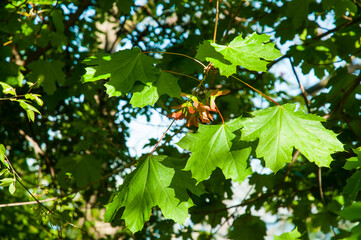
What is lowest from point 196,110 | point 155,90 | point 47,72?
point 196,110

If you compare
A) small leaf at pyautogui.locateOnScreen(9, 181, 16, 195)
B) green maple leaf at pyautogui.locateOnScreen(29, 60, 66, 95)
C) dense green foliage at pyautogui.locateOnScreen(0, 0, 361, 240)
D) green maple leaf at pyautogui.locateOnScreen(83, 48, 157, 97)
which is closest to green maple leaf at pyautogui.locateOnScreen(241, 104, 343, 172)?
dense green foliage at pyautogui.locateOnScreen(0, 0, 361, 240)

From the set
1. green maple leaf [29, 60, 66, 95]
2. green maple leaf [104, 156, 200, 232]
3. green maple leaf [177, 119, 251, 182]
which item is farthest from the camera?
green maple leaf [29, 60, 66, 95]

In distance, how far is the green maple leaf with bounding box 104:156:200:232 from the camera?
6.22 ft

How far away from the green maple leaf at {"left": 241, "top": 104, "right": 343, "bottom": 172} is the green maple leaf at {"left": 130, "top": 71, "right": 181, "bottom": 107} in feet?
1.40

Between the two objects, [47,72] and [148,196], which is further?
[47,72]

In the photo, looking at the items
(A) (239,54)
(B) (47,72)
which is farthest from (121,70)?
(B) (47,72)

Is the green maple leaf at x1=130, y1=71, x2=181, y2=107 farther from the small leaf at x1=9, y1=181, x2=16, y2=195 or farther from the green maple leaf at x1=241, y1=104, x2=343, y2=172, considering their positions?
the small leaf at x1=9, y1=181, x2=16, y2=195

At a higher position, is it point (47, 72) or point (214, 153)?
point (47, 72)

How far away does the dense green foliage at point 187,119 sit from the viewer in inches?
70.7

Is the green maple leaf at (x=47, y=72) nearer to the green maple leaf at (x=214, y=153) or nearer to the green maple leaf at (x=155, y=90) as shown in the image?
the green maple leaf at (x=155, y=90)

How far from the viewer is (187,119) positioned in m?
1.93

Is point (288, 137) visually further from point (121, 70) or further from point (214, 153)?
point (121, 70)

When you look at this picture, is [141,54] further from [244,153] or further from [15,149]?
[15,149]

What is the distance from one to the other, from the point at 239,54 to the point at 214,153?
0.53m
